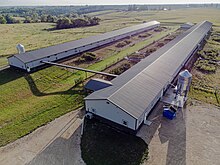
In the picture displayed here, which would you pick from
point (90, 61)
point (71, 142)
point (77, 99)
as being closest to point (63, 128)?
point (71, 142)

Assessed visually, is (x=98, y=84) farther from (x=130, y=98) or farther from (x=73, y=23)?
(x=73, y=23)

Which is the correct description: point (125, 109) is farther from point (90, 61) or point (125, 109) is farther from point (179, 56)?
point (90, 61)

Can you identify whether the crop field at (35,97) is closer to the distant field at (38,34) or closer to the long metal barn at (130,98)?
the long metal barn at (130,98)

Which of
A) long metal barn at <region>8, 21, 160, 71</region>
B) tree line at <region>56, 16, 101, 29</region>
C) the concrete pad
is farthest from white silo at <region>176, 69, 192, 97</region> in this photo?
tree line at <region>56, 16, 101, 29</region>

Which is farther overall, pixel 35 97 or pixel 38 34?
pixel 38 34

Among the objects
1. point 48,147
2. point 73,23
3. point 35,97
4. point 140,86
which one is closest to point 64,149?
point 48,147

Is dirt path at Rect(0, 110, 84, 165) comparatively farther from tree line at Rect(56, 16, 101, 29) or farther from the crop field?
tree line at Rect(56, 16, 101, 29)

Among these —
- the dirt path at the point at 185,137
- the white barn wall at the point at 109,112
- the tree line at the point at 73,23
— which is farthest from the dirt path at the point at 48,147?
the tree line at the point at 73,23
